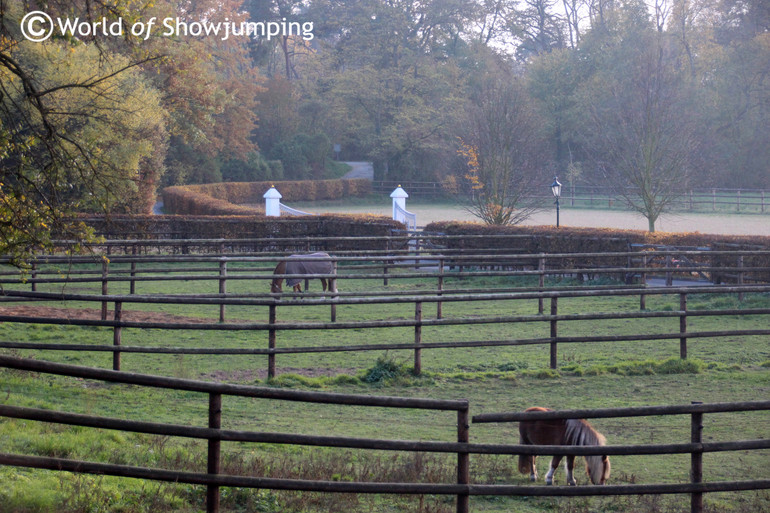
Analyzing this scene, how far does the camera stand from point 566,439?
5543 millimetres

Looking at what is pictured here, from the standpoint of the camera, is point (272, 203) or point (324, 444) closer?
point (324, 444)

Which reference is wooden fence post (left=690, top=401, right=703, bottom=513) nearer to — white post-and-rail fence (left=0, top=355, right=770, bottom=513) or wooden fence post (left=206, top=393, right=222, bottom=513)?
white post-and-rail fence (left=0, top=355, right=770, bottom=513)

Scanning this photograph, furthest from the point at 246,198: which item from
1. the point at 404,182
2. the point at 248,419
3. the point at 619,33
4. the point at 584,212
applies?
the point at 248,419

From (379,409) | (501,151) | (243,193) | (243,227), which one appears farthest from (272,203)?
(379,409)

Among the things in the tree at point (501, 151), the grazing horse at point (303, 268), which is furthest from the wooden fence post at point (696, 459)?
the tree at point (501, 151)

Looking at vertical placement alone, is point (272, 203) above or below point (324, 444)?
above

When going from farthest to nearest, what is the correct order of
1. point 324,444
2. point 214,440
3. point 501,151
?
point 501,151
point 324,444
point 214,440

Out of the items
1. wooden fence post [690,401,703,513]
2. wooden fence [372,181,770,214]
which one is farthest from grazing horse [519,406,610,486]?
wooden fence [372,181,770,214]

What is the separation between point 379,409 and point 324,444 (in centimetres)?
378

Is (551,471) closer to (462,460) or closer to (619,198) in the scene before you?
(462,460)

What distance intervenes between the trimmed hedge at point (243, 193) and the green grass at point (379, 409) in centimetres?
1809

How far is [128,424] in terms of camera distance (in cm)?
401

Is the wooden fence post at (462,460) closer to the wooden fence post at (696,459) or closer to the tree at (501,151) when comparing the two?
the wooden fence post at (696,459)

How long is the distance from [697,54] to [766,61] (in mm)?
7999
